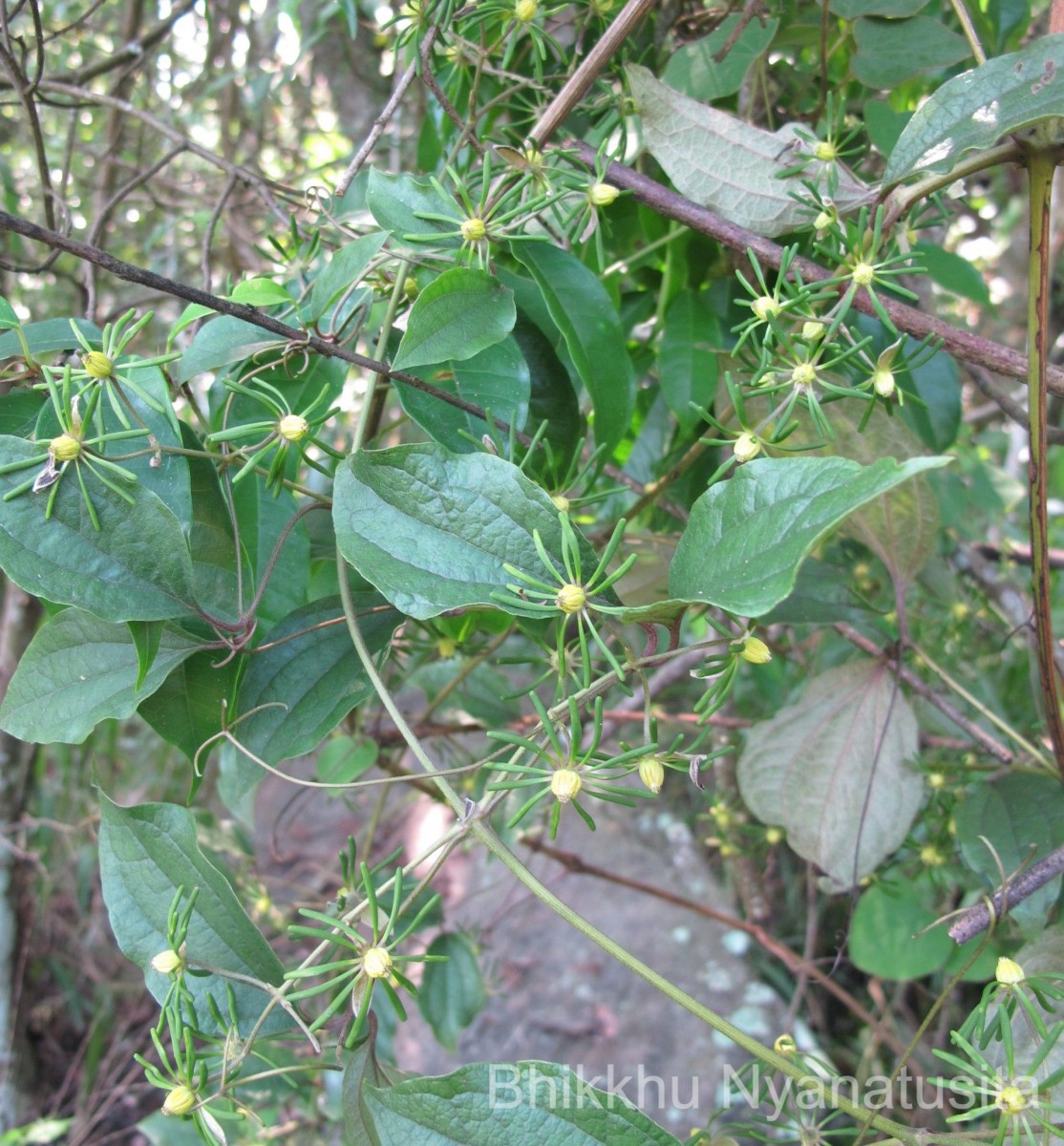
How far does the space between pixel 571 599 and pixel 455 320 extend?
18cm

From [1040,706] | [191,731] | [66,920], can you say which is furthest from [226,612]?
[66,920]

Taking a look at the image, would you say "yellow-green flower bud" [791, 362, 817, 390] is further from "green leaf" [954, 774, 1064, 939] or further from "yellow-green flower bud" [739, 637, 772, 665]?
"green leaf" [954, 774, 1064, 939]

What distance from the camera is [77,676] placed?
47 cm

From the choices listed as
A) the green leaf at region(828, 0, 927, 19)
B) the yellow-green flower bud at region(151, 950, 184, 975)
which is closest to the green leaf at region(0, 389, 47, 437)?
the yellow-green flower bud at region(151, 950, 184, 975)

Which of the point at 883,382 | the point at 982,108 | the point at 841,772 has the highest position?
the point at 982,108

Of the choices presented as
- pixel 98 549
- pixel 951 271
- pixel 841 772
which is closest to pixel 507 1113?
pixel 98 549

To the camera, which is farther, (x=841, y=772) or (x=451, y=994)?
(x=451, y=994)

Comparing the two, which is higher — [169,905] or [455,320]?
[455,320]

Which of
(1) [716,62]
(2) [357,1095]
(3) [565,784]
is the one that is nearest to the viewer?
(3) [565,784]

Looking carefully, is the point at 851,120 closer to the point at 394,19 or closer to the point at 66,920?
the point at 394,19

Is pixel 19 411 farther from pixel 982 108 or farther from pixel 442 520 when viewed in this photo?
pixel 982 108

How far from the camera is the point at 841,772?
69cm

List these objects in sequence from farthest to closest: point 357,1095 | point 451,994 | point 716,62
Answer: point 451,994 → point 716,62 → point 357,1095

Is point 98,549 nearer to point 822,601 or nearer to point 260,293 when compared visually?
point 260,293
